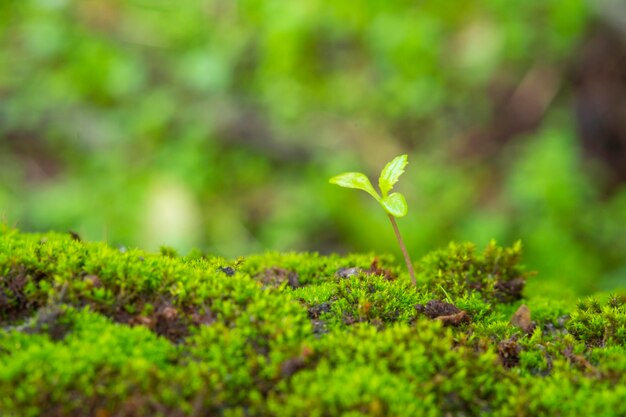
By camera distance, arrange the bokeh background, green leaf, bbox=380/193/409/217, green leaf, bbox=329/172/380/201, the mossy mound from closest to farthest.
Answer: the mossy mound
green leaf, bbox=380/193/409/217
green leaf, bbox=329/172/380/201
the bokeh background

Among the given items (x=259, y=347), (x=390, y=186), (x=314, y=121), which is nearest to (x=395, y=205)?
(x=390, y=186)

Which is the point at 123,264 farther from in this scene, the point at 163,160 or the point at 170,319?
the point at 163,160

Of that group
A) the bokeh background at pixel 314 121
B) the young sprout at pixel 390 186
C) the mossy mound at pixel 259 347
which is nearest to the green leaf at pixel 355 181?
the young sprout at pixel 390 186

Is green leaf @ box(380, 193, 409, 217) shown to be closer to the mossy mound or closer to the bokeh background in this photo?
the mossy mound

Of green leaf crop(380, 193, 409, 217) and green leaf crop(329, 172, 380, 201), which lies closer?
green leaf crop(380, 193, 409, 217)

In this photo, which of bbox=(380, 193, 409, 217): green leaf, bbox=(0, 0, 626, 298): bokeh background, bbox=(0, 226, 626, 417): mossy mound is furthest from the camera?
bbox=(0, 0, 626, 298): bokeh background

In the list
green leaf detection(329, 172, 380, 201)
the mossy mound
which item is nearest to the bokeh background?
green leaf detection(329, 172, 380, 201)
